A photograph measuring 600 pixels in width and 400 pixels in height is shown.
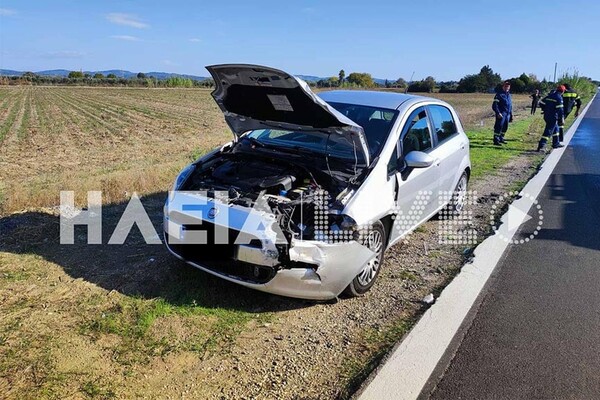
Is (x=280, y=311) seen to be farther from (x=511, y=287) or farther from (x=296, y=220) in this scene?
(x=511, y=287)

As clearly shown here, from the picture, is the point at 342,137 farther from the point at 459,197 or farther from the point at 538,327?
the point at 459,197

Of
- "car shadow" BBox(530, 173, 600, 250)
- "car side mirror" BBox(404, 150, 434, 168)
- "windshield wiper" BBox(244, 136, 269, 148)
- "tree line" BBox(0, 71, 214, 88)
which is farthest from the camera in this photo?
"tree line" BBox(0, 71, 214, 88)

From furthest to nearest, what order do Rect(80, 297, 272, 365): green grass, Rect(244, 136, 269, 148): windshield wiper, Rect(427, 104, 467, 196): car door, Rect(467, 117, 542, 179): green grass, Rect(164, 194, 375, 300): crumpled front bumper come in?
1. Rect(467, 117, 542, 179): green grass
2. Rect(427, 104, 467, 196): car door
3. Rect(244, 136, 269, 148): windshield wiper
4. Rect(164, 194, 375, 300): crumpled front bumper
5. Rect(80, 297, 272, 365): green grass

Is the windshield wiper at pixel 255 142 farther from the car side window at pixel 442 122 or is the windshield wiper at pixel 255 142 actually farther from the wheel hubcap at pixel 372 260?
the car side window at pixel 442 122

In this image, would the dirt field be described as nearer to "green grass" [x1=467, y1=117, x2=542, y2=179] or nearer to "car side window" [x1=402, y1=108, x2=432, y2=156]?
"car side window" [x1=402, y1=108, x2=432, y2=156]

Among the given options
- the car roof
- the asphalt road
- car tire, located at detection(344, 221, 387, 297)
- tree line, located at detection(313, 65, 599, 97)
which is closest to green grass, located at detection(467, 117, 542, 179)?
the asphalt road

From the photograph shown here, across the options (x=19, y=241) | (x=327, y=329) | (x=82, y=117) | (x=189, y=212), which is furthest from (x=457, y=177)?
(x=82, y=117)

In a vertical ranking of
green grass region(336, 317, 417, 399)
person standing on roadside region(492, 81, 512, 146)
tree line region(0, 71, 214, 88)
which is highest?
tree line region(0, 71, 214, 88)

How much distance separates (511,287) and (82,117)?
2079 centimetres

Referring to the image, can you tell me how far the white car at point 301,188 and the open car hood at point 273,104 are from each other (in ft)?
0.04

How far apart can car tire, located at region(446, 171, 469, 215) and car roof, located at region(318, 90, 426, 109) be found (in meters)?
1.64

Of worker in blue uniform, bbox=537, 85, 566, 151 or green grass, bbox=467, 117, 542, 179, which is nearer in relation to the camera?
green grass, bbox=467, 117, 542, 179

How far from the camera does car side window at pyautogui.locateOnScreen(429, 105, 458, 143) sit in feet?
18.0

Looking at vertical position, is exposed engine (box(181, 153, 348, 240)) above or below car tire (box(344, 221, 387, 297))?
above
